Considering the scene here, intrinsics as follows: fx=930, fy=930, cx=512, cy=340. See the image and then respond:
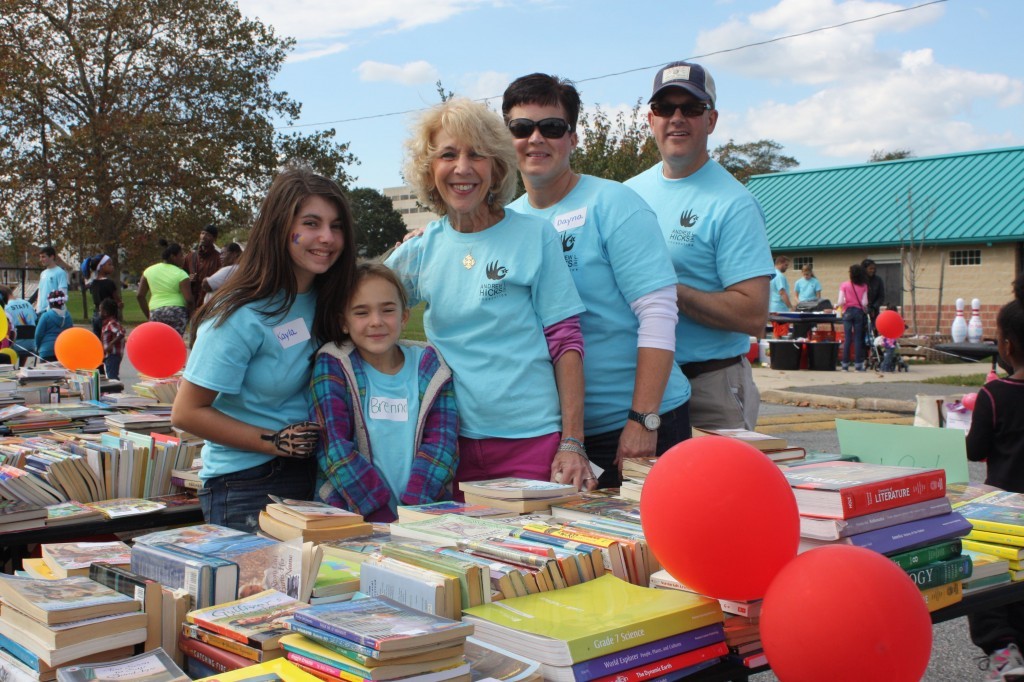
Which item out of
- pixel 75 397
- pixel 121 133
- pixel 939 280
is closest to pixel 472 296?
pixel 75 397

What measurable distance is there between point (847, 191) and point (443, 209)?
2646 centimetres

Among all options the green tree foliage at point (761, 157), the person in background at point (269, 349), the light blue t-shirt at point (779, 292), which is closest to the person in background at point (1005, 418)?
the person in background at point (269, 349)

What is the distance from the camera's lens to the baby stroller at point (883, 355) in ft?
50.4

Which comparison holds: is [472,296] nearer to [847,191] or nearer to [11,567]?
[11,567]

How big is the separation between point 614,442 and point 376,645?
179 cm

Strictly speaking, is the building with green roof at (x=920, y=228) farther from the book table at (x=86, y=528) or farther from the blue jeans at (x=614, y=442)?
the book table at (x=86, y=528)

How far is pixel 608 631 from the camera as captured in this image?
168cm

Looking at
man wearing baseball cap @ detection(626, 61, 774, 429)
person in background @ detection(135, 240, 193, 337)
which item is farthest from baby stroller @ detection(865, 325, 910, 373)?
man wearing baseball cap @ detection(626, 61, 774, 429)

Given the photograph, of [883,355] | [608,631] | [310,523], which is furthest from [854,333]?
[608,631]

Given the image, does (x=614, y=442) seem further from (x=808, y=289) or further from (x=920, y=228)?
(x=920, y=228)

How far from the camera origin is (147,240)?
26594 mm

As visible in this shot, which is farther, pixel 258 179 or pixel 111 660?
pixel 258 179

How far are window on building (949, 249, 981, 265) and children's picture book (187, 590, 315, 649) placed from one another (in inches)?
956

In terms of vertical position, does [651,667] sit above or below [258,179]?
below
